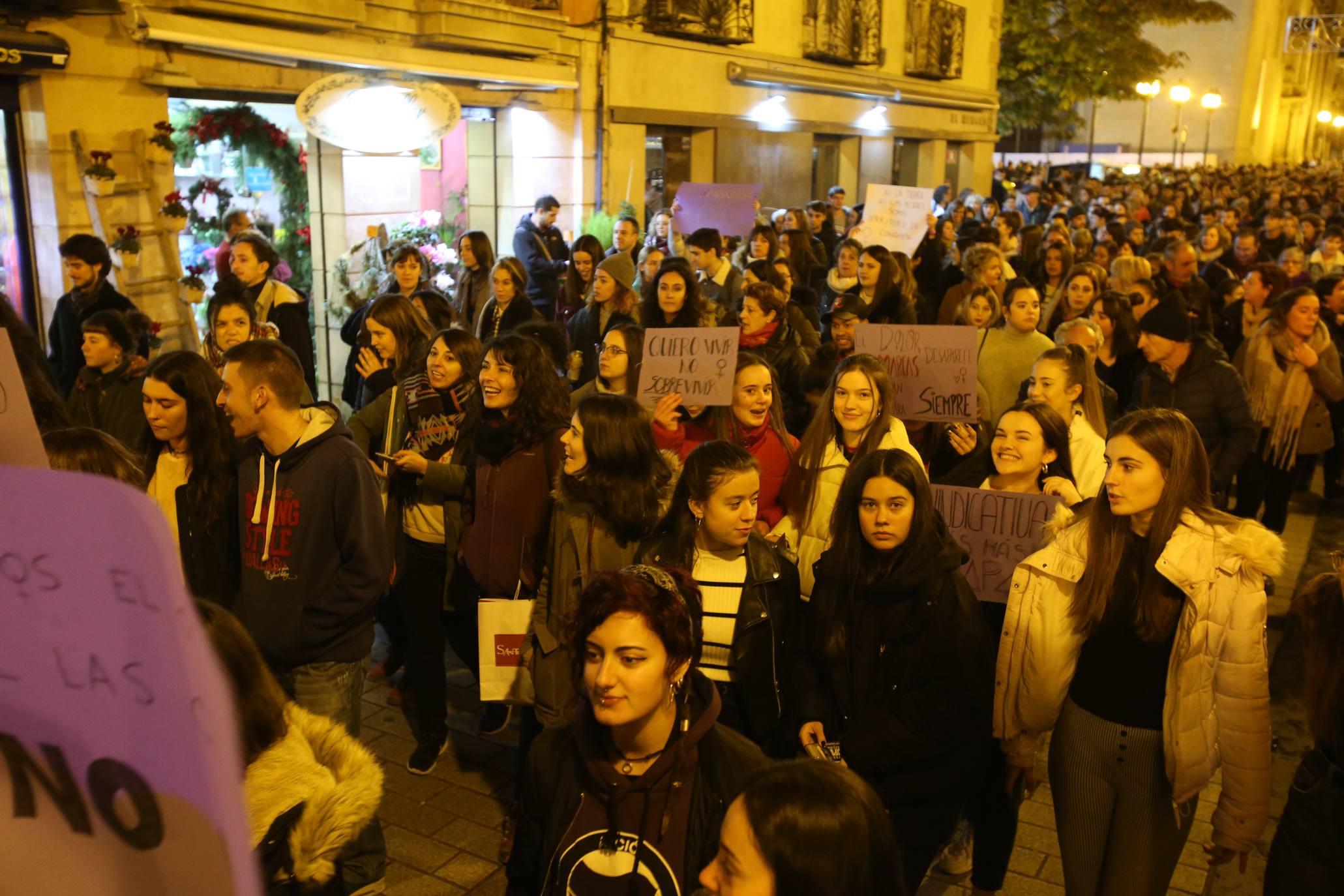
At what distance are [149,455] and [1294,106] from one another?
9175 centimetres

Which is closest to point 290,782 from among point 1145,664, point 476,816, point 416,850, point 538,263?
point 1145,664

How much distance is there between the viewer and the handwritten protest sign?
4.29m

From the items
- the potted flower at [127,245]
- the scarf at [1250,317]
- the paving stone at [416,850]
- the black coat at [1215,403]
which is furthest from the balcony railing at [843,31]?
the paving stone at [416,850]

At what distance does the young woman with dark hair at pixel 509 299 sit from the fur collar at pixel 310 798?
19.4 feet

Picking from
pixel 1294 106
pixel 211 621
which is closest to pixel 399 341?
pixel 211 621

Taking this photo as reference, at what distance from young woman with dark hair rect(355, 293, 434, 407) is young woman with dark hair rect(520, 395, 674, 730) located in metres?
2.06

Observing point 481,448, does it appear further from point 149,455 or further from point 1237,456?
point 1237,456

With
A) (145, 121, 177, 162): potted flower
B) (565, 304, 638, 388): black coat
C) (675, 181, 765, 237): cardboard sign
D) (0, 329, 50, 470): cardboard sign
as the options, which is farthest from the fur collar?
(675, 181, 765, 237): cardboard sign

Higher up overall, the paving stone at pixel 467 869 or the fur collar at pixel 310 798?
the fur collar at pixel 310 798

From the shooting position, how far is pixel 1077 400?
5406mm

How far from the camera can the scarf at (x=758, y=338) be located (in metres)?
6.93

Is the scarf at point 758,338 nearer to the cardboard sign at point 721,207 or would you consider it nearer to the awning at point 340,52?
the cardboard sign at point 721,207

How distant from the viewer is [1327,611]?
299 centimetres

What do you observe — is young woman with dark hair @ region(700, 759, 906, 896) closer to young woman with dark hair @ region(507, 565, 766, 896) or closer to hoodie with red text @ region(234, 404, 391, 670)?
young woman with dark hair @ region(507, 565, 766, 896)
